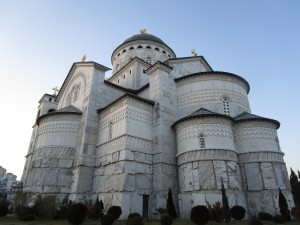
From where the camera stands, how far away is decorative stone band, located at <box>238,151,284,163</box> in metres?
16.4

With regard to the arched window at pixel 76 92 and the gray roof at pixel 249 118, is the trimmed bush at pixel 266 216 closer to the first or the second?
the gray roof at pixel 249 118

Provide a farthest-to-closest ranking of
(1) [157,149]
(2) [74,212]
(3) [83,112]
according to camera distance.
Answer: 1. (3) [83,112]
2. (1) [157,149]
3. (2) [74,212]

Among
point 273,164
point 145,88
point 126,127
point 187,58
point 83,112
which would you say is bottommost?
point 273,164

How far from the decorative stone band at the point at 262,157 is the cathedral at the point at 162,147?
0.22ft

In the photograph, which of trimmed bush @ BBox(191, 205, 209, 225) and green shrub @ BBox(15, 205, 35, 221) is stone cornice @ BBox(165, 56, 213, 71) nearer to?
trimmed bush @ BBox(191, 205, 209, 225)

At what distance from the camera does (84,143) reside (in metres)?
18.3

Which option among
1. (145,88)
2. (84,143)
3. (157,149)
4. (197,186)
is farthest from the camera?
(145,88)

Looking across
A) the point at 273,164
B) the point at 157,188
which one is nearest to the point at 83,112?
the point at 157,188

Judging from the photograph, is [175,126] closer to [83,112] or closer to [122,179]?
[122,179]

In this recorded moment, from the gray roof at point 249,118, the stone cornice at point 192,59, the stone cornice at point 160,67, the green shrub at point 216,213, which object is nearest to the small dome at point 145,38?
the stone cornice at point 192,59

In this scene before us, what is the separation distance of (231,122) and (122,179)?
9058 millimetres

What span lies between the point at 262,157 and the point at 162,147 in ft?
23.6

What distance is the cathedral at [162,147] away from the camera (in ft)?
50.2

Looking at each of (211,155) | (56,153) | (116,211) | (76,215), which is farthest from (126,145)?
(56,153)
